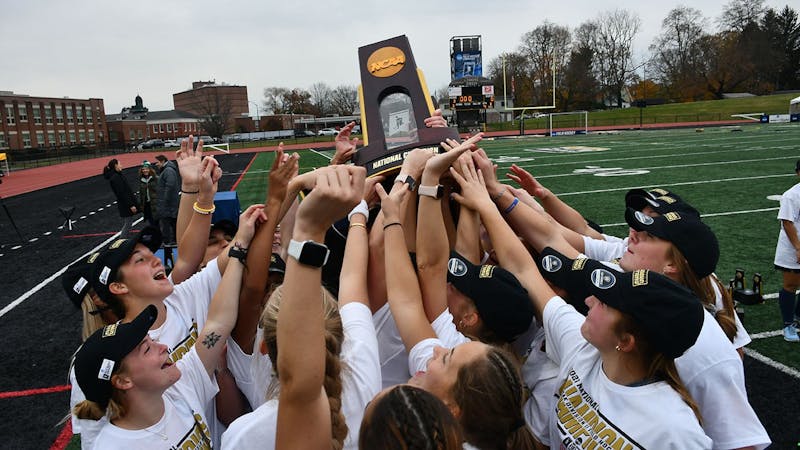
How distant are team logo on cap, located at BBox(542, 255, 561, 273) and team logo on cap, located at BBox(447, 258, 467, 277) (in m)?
0.47

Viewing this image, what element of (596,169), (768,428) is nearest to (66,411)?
(768,428)

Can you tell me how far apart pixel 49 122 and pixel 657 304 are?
88.7 metres

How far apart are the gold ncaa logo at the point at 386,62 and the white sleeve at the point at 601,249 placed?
1765mm

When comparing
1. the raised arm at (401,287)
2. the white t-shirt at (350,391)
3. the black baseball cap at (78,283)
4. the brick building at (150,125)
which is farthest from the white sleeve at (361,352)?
the brick building at (150,125)

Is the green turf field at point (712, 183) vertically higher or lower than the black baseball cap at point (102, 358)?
lower

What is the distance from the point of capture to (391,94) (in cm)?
364

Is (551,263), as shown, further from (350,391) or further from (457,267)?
(350,391)

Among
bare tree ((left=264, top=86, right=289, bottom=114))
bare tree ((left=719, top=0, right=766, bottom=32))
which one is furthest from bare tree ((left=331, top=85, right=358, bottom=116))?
bare tree ((left=719, top=0, right=766, bottom=32))

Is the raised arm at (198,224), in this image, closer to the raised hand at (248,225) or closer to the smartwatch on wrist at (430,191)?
the raised hand at (248,225)

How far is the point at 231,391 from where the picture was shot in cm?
277

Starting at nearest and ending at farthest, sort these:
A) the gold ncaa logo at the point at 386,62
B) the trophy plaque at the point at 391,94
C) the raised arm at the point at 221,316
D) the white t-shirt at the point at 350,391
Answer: the white t-shirt at the point at 350,391 < the raised arm at the point at 221,316 < the trophy plaque at the point at 391,94 < the gold ncaa logo at the point at 386,62

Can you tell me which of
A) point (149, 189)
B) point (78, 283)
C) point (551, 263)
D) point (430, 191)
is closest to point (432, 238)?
point (430, 191)

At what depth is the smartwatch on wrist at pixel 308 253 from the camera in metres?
1.44

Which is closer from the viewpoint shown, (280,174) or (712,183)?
(280,174)
